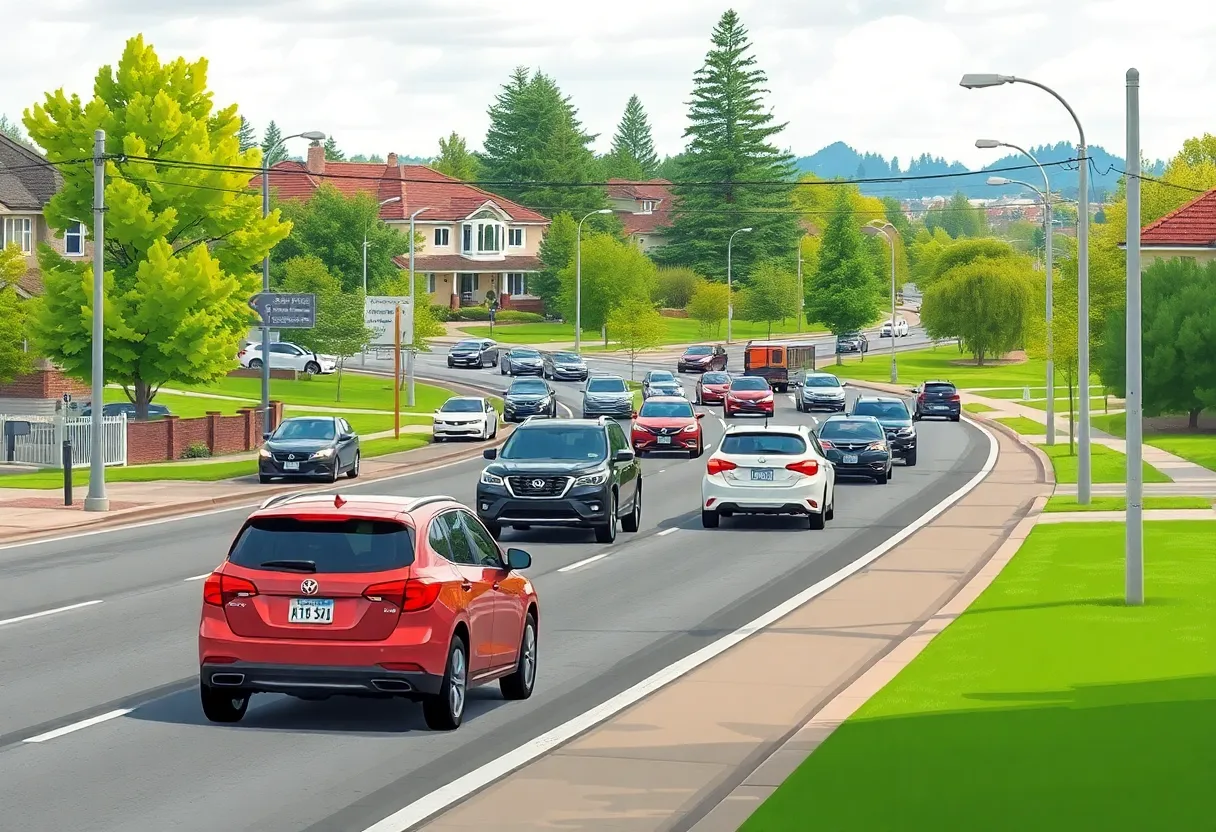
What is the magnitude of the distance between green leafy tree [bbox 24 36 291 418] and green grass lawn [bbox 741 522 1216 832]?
31.5m

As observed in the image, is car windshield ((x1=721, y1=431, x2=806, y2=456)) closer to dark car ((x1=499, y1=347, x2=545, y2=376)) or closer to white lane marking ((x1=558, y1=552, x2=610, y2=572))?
white lane marking ((x1=558, y1=552, x2=610, y2=572))

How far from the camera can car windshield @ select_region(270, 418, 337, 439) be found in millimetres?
42188

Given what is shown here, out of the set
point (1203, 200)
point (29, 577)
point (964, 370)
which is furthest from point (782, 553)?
point (964, 370)

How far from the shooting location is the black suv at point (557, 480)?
27688mm

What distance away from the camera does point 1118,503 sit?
3506 centimetres

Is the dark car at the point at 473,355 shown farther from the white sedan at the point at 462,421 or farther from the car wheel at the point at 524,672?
the car wheel at the point at 524,672

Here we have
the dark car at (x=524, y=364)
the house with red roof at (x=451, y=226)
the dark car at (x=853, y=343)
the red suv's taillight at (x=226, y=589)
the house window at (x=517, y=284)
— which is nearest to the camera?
the red suv's taillight at (x=226, y=589)

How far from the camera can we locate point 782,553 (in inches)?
1072

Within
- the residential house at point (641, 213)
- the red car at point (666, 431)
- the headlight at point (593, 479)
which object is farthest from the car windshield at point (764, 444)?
the residential house at point (641, 213)

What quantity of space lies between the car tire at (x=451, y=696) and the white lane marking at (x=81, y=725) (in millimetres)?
2364

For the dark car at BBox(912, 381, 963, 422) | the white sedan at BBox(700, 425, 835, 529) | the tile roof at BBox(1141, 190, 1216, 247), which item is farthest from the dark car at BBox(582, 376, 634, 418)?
the white sedan at BBox(700, 425, 835, 529)

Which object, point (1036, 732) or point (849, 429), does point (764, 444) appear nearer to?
point (849, 429)

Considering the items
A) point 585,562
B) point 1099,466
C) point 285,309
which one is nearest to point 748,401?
point 285,309

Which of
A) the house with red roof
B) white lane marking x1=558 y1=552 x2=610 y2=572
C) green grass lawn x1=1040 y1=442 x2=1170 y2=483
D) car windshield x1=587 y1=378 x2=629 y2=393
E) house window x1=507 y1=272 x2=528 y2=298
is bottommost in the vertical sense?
white lane marking x1=558 y1=552 x2=610 y2=572
